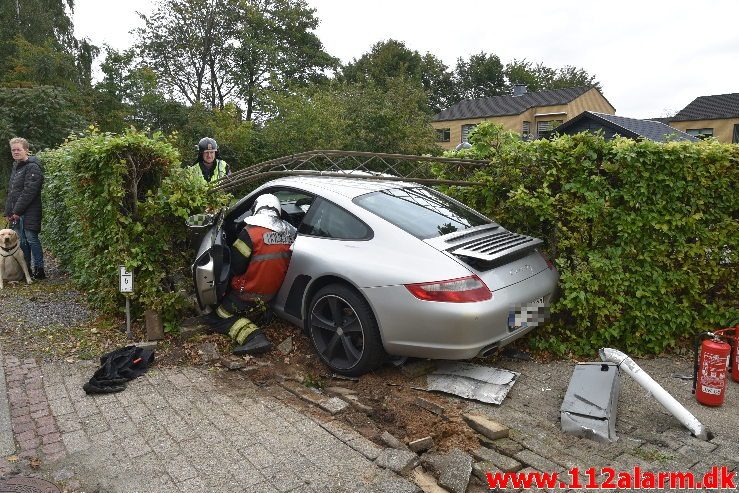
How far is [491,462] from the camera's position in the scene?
3.11 m

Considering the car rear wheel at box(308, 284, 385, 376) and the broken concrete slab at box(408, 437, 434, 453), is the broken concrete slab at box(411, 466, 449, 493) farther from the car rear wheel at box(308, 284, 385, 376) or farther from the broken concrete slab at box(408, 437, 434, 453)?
the car rear wheel at box(308, 284, 385, 376)

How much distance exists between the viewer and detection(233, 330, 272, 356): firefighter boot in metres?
4.81

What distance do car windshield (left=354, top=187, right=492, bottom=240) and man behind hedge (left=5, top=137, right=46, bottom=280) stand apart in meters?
5.69

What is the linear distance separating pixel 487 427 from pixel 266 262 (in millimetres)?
2428

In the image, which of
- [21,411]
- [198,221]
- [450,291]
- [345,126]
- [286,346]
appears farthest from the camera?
[345,126]

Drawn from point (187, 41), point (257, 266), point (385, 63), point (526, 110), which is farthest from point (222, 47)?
point (257, 266)

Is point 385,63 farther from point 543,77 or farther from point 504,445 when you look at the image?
point 504,445

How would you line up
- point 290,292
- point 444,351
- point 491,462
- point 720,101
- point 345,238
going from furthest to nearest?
1. point 720,101
2. point 290,292
3. point 345,238
4. point 444,351
5. point 491,462

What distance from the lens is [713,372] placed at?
12.4ft

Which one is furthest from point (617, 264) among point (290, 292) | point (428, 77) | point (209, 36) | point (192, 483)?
point (428, 77)

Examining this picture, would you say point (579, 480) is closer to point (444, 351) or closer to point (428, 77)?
point (444, 351)

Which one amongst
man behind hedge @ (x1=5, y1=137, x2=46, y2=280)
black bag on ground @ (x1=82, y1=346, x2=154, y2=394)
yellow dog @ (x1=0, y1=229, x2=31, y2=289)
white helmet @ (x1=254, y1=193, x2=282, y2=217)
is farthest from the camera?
man behind hedge @ (x1=5, y1=137, x2=46, y2=280)

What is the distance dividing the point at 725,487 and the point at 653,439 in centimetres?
53

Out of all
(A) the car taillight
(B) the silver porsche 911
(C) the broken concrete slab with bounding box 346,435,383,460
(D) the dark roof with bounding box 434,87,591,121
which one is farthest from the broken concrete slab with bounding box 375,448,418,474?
(D) the dark roof with bounding box 434,87,591,121
